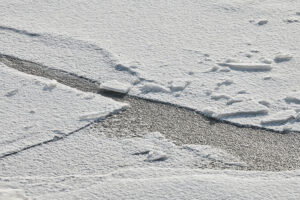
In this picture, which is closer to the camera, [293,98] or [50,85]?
[293,98]

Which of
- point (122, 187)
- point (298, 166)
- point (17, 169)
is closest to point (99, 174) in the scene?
point (122, 187)

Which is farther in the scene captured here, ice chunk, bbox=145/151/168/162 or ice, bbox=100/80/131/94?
ice, bbox=100/80/131/94

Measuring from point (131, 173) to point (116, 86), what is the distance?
79cm

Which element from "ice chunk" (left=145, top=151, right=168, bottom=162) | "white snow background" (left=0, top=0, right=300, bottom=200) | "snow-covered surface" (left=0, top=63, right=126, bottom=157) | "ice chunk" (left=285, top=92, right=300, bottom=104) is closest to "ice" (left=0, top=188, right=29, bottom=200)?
"white snow background" (left=0, top=0, right=300, bottom=200)

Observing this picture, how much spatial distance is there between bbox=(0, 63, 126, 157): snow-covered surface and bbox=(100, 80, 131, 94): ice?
90 mm

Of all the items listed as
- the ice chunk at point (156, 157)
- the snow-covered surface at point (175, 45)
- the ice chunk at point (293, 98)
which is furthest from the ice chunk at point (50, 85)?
the ice chunk at point (293, 98)

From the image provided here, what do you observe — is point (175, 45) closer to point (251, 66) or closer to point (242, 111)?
point (251, 66)

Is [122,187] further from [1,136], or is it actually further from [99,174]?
[1,136]

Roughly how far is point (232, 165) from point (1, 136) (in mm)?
1063

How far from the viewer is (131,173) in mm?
2752

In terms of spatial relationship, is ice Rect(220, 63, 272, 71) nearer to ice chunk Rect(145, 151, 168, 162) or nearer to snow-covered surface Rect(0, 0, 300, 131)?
snow-covered surface Rect(0, 0, 300, 131)

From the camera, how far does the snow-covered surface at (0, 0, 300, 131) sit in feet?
11.2

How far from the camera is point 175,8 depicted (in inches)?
170

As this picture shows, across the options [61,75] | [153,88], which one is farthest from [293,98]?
[61,75]
